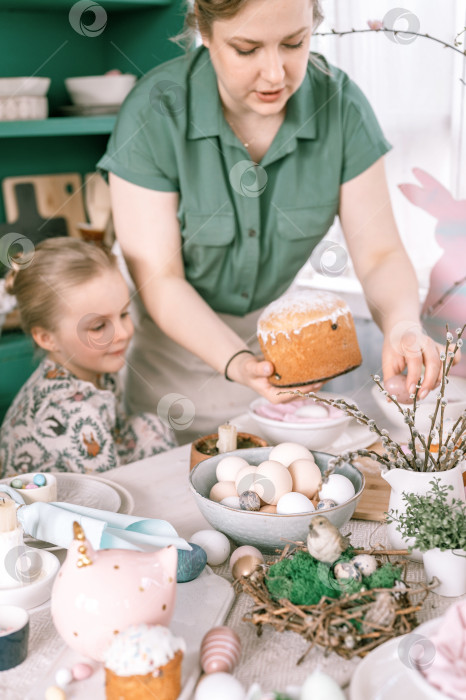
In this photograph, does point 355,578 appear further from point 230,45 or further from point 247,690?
point 230,45

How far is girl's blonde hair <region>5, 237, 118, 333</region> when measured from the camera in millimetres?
1664

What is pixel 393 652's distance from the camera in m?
0.72

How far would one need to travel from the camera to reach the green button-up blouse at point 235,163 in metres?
1.59

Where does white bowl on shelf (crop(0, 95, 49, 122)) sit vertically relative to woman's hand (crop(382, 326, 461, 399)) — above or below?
above

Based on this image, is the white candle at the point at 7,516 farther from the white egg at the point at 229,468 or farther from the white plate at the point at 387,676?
the white plate at the point at 387,676

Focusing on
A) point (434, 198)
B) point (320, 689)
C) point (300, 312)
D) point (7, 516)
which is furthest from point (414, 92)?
point (320, 689)

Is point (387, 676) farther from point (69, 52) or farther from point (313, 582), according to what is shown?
point (69, 52)

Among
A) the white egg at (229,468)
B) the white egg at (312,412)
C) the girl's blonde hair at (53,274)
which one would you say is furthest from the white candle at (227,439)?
the girl's blonde hair at (53,274)

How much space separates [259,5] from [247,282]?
651mm

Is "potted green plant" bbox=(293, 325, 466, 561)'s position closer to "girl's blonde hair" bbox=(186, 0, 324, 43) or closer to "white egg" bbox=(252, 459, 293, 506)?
"white egg" bbox=(252, 459, 293, 506)

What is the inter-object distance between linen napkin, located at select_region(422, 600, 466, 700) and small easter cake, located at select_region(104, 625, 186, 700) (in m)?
0.23

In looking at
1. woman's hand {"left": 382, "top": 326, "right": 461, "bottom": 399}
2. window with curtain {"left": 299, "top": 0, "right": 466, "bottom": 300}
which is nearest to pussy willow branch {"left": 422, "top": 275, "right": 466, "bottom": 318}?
window with curtain {"left": 299, "top": 0, "right": 466, "bottom": 300}

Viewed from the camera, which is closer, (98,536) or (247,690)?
(247,690)

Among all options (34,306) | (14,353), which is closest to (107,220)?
(14,353)
